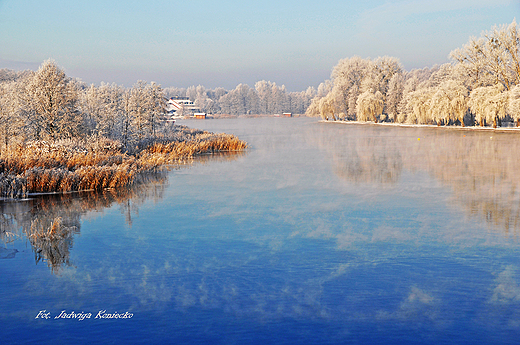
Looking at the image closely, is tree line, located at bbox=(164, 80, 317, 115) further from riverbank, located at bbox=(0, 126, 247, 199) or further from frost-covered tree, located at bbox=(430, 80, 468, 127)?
riverbank, located at bbox=(0, 126, 247, 199)

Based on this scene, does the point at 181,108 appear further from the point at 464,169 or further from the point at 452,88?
the point at 464,169

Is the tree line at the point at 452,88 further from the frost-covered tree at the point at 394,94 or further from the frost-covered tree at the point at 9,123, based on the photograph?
the frost-covered tree at the point at 9,123

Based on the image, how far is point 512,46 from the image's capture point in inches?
2039

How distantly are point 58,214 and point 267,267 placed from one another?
23.6ft

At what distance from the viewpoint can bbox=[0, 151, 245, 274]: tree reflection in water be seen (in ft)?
30.8

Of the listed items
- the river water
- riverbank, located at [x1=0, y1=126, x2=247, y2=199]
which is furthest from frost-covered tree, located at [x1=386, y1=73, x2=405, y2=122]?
the river water

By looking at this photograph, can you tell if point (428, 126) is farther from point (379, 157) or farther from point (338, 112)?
point (379, 157)

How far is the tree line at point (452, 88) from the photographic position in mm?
49688

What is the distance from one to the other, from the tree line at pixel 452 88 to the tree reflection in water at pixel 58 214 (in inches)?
1669

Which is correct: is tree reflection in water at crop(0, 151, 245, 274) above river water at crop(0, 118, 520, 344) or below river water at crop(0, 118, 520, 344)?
above

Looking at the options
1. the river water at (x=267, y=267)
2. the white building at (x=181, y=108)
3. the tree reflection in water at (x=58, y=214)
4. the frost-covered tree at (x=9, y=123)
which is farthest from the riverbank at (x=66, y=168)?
the white building at (x=181, y=108)

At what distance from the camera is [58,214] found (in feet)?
40.8

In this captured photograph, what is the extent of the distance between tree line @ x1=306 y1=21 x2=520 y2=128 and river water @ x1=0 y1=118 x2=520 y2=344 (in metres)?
37.5

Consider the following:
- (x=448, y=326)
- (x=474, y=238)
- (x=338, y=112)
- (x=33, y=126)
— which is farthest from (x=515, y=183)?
(x=338, y=112)
